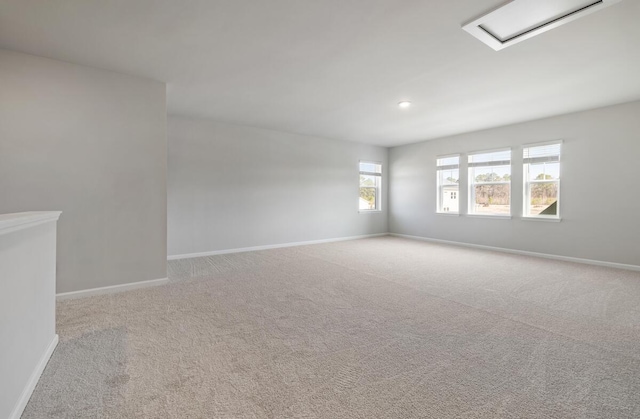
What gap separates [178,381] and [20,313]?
2.99 ft

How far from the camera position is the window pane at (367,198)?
826 cm

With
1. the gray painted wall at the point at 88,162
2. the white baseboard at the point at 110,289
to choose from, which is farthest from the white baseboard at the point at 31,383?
the gray painted wall at the point at 88,162

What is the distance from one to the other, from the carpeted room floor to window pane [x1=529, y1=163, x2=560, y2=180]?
214 centimetres

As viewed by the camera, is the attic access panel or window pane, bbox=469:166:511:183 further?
window pane, bbox=469:166:511:183

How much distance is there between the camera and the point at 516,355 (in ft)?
6.89

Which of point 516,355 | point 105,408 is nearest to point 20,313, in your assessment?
point 105,408

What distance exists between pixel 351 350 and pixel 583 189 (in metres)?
5.41

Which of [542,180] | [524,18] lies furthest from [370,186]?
[524,18]

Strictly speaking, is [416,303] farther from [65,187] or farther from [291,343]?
[65,187]

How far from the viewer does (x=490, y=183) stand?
6.39 m

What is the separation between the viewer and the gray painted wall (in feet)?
10.2

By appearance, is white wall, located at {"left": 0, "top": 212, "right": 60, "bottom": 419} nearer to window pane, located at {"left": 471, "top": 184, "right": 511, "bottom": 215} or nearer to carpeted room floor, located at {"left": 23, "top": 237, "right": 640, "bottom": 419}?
carpeted room floor, located at {"left": 23, "top": 237, "right": 640, "bottom": 419}

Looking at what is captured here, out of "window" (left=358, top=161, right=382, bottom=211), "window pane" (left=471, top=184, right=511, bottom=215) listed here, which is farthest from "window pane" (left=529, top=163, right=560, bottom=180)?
"window" (left=358, top=161, right=382, bottom=211)

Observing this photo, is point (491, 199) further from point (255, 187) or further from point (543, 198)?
point (255, 187)
